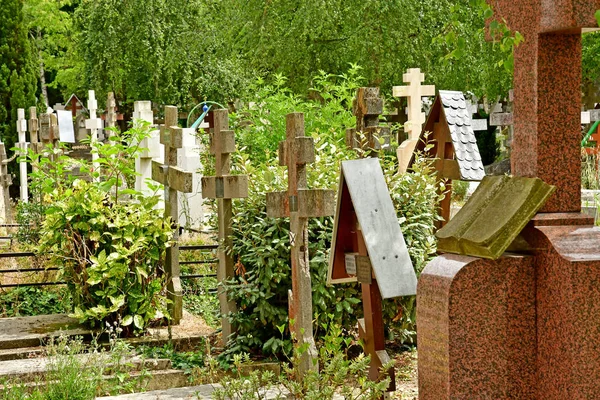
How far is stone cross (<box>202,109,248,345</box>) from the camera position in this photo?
25.8 ft

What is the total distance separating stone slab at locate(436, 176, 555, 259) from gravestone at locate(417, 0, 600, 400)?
0.9 inches

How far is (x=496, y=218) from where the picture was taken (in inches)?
180

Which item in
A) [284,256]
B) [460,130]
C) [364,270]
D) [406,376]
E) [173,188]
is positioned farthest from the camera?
[460,130]

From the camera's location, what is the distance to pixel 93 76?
2902cm

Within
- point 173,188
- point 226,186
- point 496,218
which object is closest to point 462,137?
point 226,186

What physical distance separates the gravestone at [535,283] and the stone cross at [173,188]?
14.5ft

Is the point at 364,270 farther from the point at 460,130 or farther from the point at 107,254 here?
the point at 460,130

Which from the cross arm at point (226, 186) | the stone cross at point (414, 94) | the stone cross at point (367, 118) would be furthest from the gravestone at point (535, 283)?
the stone cross at point (414, 94)

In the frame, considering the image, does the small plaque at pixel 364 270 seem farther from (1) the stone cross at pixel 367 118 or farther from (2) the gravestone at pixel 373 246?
(1) the stone cross at pixel 367 118

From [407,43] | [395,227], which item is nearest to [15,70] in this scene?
[407,43]

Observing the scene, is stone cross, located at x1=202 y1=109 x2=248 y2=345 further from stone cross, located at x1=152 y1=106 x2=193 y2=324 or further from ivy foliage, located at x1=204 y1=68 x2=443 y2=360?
stone cross, located at x1=152 y1=106 x2=193 y2=324

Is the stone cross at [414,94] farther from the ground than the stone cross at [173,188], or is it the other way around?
the stone cross at [414,94]

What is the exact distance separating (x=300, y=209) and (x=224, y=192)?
1121 millimetres

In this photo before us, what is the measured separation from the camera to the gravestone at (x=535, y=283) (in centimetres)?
439
